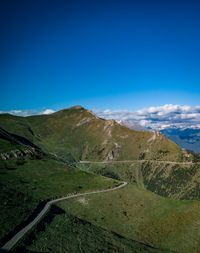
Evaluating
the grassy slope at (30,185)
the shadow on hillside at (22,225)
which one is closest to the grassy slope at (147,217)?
the shadow on hillside at (22,225)

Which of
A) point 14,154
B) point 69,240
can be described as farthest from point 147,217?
point 14,154

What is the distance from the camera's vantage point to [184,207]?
76875 mm

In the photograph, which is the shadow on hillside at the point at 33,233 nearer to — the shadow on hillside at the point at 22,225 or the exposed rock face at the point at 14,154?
the shadow on hillside at the point at 22,225

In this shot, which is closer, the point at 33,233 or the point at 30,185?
the point at 33,233

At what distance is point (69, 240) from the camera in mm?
41781

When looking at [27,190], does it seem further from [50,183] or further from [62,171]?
[62,171]

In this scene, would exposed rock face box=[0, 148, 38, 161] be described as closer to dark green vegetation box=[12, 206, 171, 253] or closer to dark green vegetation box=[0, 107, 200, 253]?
dark green vegetation box=[0, 107, 200, 253]

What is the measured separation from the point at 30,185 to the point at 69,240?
1892 inches

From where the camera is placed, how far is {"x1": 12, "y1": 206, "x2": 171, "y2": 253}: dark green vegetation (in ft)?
122

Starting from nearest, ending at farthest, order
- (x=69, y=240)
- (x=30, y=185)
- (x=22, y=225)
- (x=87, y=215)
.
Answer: (x=69, y=240)
(x=22, y=225)
(x=87, y=215)
(x=30, y=185)

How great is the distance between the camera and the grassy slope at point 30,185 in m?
47.2

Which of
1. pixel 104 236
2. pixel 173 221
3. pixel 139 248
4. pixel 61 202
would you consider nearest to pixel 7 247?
pixel 104 236

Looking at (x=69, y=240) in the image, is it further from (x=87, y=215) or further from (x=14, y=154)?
(x=14, y=154)

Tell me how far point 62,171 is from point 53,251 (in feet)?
284
